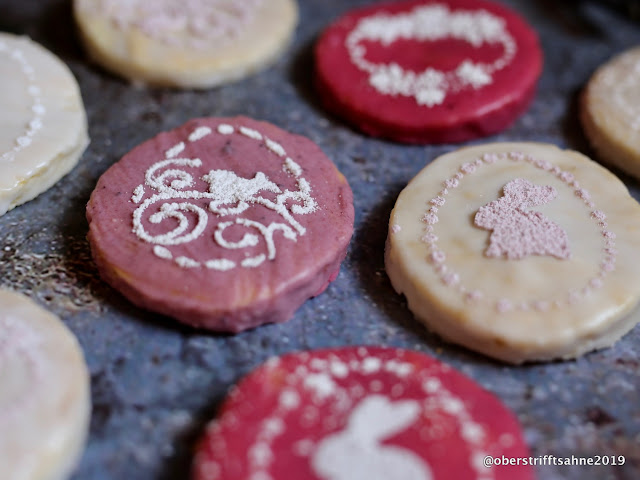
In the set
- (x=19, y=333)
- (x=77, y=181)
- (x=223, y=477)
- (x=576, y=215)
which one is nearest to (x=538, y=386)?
(x=576, y=215)

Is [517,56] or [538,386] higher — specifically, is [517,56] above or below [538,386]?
above

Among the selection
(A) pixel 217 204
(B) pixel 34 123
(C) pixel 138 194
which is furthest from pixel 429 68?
(B) pixel 34 123

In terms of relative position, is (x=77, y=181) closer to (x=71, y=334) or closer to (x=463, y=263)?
(x=71, y=334)

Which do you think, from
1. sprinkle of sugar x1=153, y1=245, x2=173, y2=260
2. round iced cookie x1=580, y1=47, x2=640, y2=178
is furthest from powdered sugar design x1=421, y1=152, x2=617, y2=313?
sprinkle of sugar x1=153, y1=245, x2=173, y2=260

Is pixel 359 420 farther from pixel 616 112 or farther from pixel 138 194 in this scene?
pixel 616 112

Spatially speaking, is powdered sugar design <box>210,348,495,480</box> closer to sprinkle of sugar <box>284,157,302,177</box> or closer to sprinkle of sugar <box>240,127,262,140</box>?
sprinkle of sugar <box>284,157,302,177</box>

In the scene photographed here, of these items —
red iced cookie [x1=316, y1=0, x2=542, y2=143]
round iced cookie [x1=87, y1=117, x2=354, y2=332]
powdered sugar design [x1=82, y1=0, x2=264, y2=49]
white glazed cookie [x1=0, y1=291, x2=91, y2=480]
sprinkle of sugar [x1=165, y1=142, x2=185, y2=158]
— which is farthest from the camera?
powdered sugar design [x1=82, y1=0, x2=264, y2=49]
